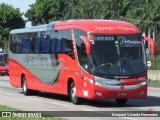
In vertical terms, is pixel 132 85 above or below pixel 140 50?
below

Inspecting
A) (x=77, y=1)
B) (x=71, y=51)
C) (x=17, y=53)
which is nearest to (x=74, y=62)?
(x=71, y=51)

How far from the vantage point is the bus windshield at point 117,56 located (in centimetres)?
1811

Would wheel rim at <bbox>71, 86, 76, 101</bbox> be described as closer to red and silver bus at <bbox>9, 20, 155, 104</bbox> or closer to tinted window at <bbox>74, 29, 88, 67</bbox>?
red and silver bus at <bbox>9, 20, 155, 104</bbox>

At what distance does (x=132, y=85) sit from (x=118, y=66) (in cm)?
80

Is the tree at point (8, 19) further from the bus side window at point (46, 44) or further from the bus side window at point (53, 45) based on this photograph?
the bus side window at point (53, 45)

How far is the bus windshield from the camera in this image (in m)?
18.1

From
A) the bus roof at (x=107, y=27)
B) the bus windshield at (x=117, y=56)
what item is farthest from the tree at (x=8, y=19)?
the bus windshield at (x=117, y=56)

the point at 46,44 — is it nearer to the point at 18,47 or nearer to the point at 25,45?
the point at 25,45

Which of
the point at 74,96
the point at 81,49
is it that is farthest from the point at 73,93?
the point at 81,49

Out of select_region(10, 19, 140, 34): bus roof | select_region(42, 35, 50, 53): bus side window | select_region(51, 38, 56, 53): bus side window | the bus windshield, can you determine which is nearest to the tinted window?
select_region(10, 19, 140, 34): bus roof

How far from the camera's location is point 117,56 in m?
18.3

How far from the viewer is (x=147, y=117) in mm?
14852

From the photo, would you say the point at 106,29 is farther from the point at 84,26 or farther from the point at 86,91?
the point at 86,91

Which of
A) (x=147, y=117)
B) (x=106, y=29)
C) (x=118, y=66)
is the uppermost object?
(x=106, y=29)
